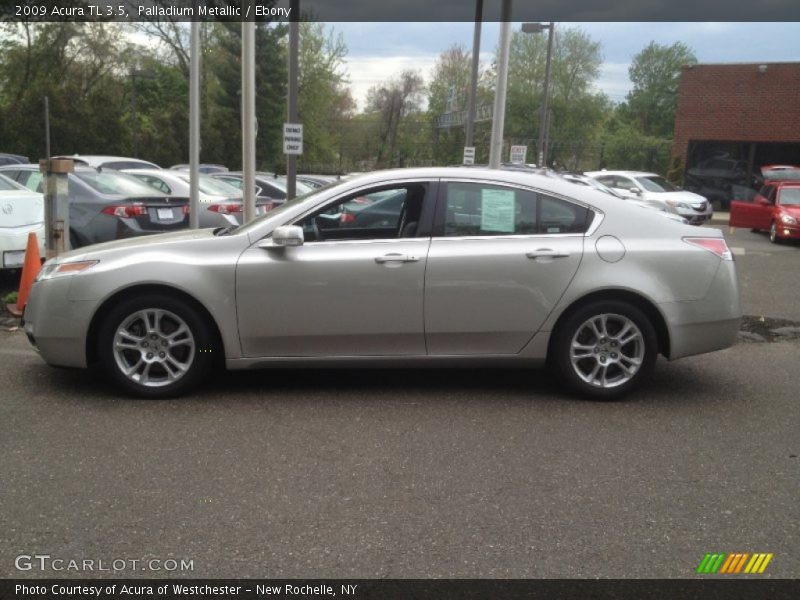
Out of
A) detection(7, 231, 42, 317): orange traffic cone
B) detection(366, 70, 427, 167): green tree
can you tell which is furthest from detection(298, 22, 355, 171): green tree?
detection(7, 231, 42, 317): orange traffic cone

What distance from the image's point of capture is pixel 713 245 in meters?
5.46

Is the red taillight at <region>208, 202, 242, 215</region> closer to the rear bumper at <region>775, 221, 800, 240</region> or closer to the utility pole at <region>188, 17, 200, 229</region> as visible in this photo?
the utility pole at <region>188, 17, 200, 229</region>

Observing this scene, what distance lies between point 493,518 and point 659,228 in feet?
9.04

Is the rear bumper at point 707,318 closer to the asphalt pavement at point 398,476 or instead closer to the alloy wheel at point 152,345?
the asphalt pavement at point 398,476

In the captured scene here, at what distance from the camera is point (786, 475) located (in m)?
4.14

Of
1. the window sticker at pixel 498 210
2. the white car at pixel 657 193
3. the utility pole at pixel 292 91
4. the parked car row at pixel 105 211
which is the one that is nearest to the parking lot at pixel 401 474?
the window sticker at pixel 498 210

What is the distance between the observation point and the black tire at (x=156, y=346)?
204 inches

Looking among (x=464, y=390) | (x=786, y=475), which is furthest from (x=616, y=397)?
(x=786, y=475)

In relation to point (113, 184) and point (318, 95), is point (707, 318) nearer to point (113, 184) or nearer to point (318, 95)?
point (113, 184)

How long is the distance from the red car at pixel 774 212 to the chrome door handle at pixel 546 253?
564 inches

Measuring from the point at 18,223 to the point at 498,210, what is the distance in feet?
19.6
